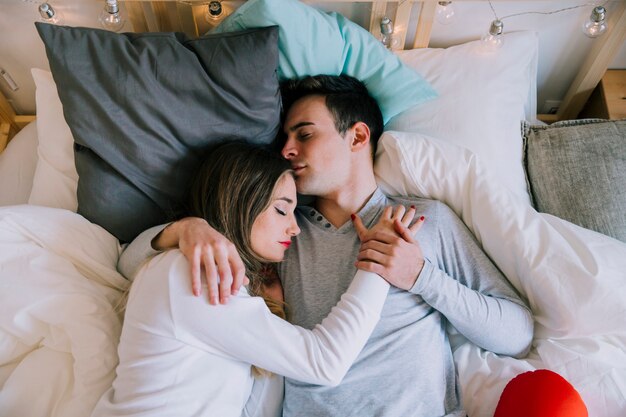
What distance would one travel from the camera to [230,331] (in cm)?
91

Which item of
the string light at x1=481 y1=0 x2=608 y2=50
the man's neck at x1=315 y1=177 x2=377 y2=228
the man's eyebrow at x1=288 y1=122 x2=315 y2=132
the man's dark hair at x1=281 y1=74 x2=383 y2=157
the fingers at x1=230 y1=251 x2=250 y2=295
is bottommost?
the man's neck at x1=315 y1=177 x2=377 y2=228

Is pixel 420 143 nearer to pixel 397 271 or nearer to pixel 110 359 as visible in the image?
pixel 397 271

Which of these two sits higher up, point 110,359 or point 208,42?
point 208,42

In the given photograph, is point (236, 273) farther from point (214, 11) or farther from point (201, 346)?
point (214, 11)

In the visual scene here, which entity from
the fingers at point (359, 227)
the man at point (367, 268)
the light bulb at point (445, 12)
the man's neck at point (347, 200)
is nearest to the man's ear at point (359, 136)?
the man at point (367, 268)

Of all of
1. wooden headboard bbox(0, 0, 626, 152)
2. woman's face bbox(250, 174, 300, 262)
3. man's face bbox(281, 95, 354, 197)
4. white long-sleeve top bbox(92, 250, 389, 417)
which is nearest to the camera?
white long-sleeve top bbox(92, 250, 389, 417)

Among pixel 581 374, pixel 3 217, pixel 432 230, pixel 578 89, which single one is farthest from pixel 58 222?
pixel 578 89

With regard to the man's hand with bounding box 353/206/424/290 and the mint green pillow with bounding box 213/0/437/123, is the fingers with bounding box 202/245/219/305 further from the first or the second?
the mint green pillow with bounding box 213/0/437/123

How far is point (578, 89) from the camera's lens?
166 centimetres

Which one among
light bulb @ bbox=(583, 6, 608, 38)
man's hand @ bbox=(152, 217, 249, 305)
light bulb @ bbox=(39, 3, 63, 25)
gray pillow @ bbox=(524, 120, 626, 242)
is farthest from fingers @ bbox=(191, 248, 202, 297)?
light bulb @ bbox=(583, 6, 608, 38)

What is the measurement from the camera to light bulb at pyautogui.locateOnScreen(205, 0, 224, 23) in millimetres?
1321

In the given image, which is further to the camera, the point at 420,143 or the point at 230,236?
the point at 420,143

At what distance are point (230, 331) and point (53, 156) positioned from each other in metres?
0.79

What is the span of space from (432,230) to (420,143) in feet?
0.91
